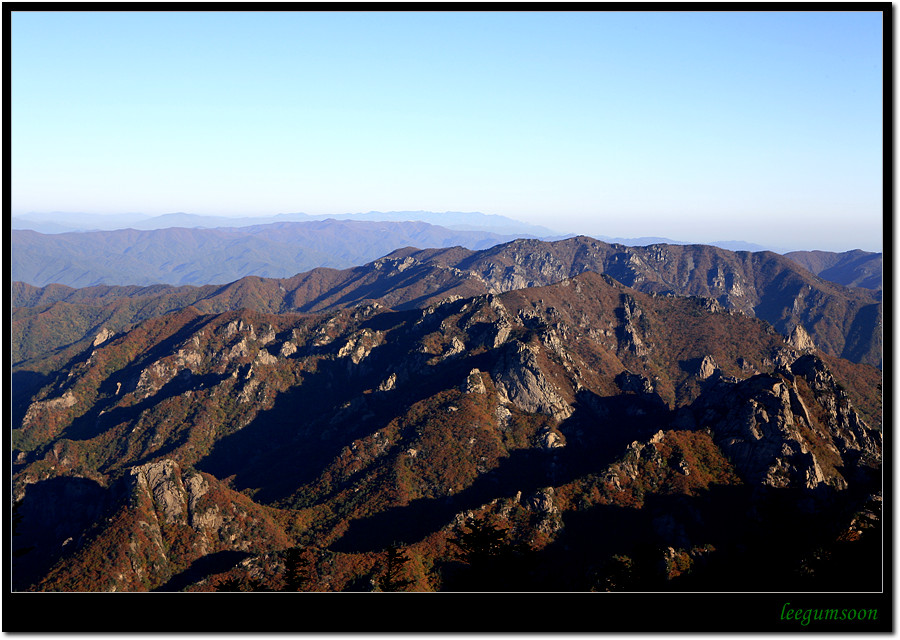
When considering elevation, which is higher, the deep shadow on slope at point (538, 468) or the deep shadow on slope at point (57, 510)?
the deep shadow on slope at point (538, 468)

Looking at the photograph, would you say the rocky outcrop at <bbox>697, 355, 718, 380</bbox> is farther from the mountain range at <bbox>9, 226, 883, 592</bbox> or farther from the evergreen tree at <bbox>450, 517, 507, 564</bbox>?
the evergreen tree at <bbox>450, 517, 507, 564</bbox>

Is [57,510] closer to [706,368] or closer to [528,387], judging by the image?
[528,387]

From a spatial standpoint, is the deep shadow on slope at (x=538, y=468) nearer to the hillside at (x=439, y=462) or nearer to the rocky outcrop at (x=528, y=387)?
the hillside at (x=439, y=462)

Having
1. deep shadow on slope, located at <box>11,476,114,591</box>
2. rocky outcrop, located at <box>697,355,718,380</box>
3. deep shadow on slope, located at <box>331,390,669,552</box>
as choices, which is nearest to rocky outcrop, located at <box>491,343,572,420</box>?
deep shadow on slope, located at <box>331,390,669,552</box>

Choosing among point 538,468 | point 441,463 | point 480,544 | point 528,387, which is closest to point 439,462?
point 441,463

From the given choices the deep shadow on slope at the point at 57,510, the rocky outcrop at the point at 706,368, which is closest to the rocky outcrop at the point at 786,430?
the rocky outcrop at the point at 706,368

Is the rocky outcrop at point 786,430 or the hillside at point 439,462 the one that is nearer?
the hillside at point 439,462

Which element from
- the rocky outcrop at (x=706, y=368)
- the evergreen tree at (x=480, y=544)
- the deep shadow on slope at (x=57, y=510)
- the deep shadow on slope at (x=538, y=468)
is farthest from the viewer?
the rocky outcrop at (x=706, y=368)

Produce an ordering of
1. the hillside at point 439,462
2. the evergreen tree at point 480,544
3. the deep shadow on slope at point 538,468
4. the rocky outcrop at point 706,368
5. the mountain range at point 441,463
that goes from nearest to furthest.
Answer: the evergreen tree at point 480,544 < the mountain range at point 441,463 < the hillside at point 439,462 < the deep shadow on slope at point 538,468 < the rocky outcrop at point 706,368
